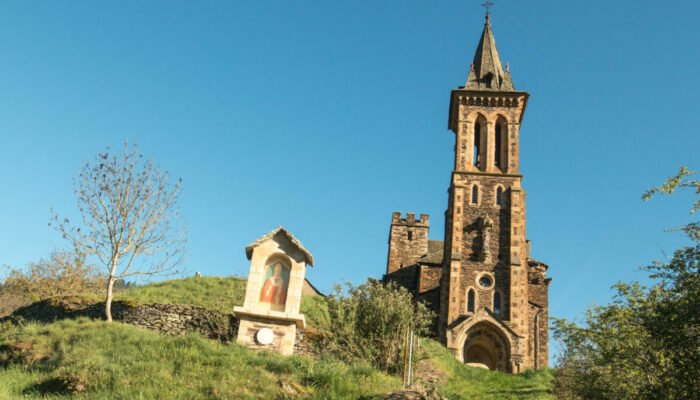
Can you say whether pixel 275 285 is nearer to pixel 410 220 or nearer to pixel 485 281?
pixel 485 281

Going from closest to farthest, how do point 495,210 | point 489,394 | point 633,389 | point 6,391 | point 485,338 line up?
point 6,391 → point 633,389 → point 489,394 → point 485,338 → point 495,210

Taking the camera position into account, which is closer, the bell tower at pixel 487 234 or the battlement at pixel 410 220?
the bell tower at pixel 487 234

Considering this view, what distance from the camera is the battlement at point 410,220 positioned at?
47.8 metres

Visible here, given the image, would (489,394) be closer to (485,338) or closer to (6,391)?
(485,338)

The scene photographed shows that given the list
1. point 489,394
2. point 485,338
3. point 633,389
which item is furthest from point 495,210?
point 633,389

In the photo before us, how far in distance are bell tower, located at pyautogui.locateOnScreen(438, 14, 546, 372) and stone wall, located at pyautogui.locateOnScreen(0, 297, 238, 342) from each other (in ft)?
52.0

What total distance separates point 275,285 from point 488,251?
66.7ft

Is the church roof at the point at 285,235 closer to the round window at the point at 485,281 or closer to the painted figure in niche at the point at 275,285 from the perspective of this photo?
the painted figure in niche at the point at 275,285

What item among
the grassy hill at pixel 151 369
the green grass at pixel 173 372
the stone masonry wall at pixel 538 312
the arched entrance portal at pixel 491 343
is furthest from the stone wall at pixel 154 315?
the stone masonry wall at pixel 538 312

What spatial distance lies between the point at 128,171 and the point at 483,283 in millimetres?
20205

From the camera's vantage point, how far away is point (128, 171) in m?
22.8

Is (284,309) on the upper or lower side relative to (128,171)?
lower

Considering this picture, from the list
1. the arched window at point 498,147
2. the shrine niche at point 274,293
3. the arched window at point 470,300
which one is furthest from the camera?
the arched window at point 498,147

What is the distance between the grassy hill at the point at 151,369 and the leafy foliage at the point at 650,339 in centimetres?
449
